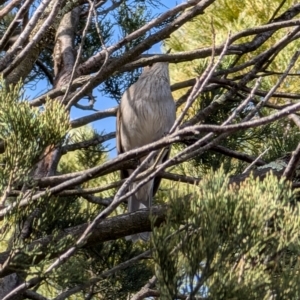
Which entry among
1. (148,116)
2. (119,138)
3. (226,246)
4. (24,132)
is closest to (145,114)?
(148,116)

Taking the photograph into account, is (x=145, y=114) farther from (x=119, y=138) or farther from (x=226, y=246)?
(x=226, y=246)

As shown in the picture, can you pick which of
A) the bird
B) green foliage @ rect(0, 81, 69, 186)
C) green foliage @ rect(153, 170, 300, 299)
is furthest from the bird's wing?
green foliage @ rect(153, 170, 300, 299)

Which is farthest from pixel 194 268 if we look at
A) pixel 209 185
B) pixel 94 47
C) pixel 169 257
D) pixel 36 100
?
pixel 94 47

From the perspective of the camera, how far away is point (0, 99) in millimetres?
1658

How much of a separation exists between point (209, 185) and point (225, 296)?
219 millimetres

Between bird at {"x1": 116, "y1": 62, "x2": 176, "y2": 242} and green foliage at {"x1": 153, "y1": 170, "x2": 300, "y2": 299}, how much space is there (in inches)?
82.1

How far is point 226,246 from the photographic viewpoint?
1428 mm

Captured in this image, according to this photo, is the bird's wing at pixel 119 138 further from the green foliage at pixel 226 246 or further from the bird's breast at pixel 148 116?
the green foliage at pixel 226 246

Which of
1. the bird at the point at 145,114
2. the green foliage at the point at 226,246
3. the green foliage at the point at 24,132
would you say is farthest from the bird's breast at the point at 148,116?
the green foliage at the point at 226,246

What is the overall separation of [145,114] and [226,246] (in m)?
2.28

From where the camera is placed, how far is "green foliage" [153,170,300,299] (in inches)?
55.3

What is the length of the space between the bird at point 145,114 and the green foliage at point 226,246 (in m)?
2.09

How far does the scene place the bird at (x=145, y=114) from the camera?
3648 mm

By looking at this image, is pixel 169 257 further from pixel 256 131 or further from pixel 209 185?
pixel 256 131
